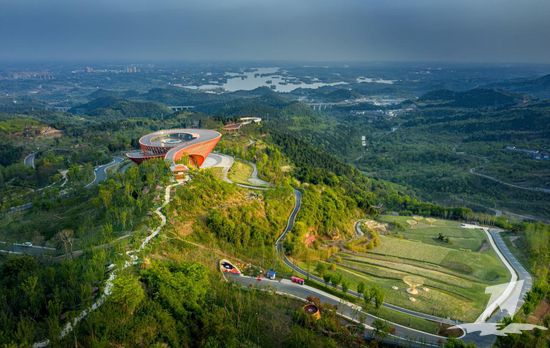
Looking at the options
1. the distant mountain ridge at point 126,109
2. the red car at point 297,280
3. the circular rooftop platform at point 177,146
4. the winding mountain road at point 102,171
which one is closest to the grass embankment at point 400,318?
the red car at point 297,280

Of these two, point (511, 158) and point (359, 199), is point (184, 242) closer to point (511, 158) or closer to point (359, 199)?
point (359, 199)

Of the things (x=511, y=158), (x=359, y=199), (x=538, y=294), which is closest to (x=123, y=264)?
(x=538, y=294)

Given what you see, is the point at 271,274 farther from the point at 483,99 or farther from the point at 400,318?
the point at 483,99

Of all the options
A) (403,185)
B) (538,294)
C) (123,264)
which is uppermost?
(123,264)

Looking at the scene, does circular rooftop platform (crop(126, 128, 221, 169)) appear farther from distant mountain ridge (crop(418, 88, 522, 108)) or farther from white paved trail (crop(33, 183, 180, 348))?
distant mountain ridge (crop(418, 88, 522, 108))

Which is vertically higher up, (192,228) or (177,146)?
(177,146)

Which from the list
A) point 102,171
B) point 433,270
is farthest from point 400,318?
point 102,171

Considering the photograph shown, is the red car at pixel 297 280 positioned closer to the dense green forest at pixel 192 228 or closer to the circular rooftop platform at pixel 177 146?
the dense green forest at pixel 192 228
